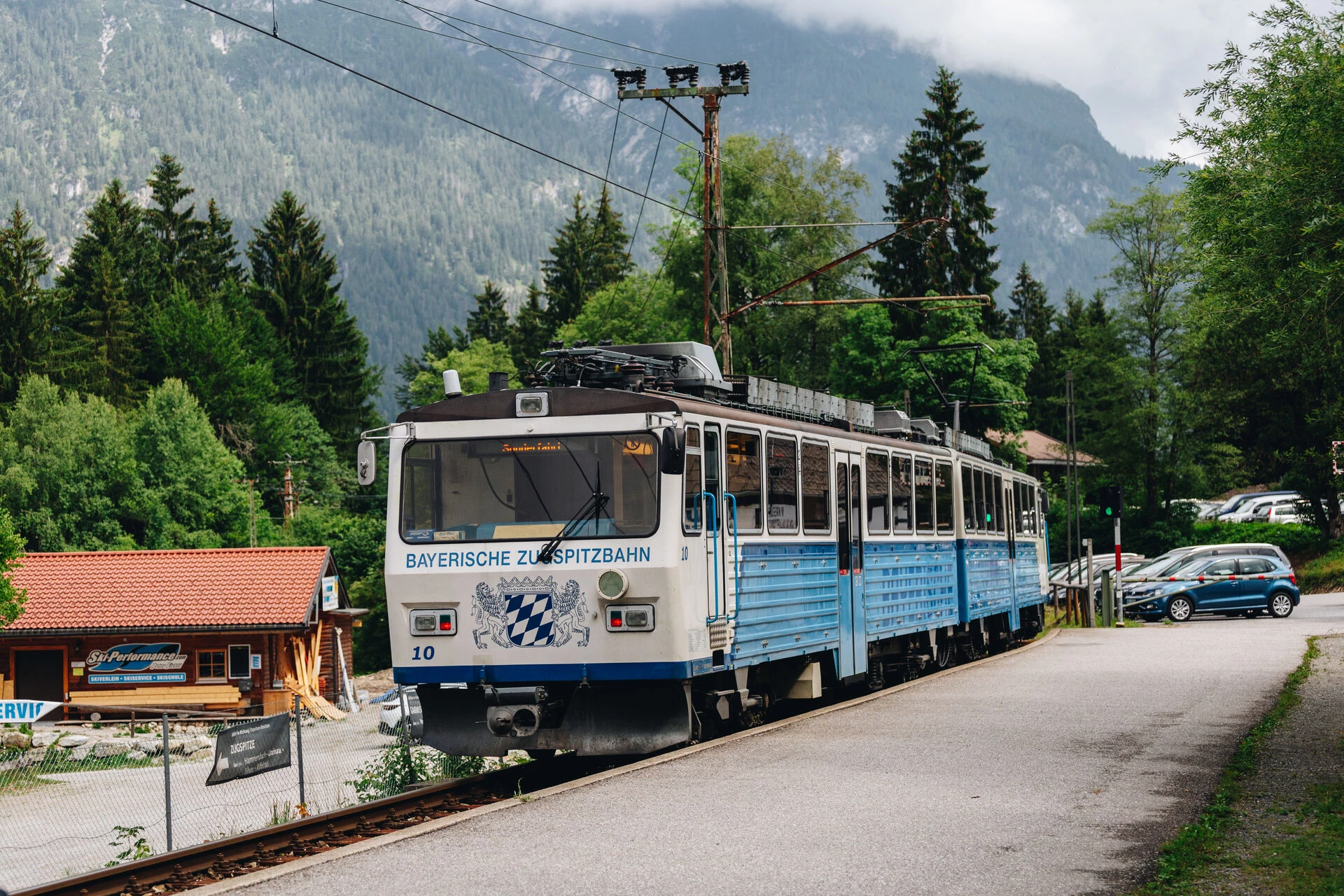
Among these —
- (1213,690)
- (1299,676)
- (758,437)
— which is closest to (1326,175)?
(758,437)

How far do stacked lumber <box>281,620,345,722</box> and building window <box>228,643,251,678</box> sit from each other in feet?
3.40

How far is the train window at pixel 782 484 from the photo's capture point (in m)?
13.9

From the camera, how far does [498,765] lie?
14406mm

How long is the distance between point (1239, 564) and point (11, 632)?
3559cm

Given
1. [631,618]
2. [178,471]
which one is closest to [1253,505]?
[178,471]

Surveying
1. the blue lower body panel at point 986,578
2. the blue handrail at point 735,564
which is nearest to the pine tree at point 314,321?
the blue lower body panel at point 986,578

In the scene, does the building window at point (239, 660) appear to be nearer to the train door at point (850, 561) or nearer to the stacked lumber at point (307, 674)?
the stacked lumber at point (307, 674)

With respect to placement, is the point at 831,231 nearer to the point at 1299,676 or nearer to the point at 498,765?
the point at 1299,676

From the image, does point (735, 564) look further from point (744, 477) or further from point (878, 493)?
point (878, 493)

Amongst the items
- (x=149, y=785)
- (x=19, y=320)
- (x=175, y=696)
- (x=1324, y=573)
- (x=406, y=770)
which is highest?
(x=19, y=320)

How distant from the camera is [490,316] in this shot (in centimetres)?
10594

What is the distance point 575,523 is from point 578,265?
81.8 m

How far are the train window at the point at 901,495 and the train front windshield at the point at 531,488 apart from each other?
6411mm

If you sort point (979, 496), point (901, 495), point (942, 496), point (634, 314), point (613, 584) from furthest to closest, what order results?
1. point (634, 314)
2. point (979, 496)
3. point (942, 496)
4. point (901, 495)
5. point (613, 584)
